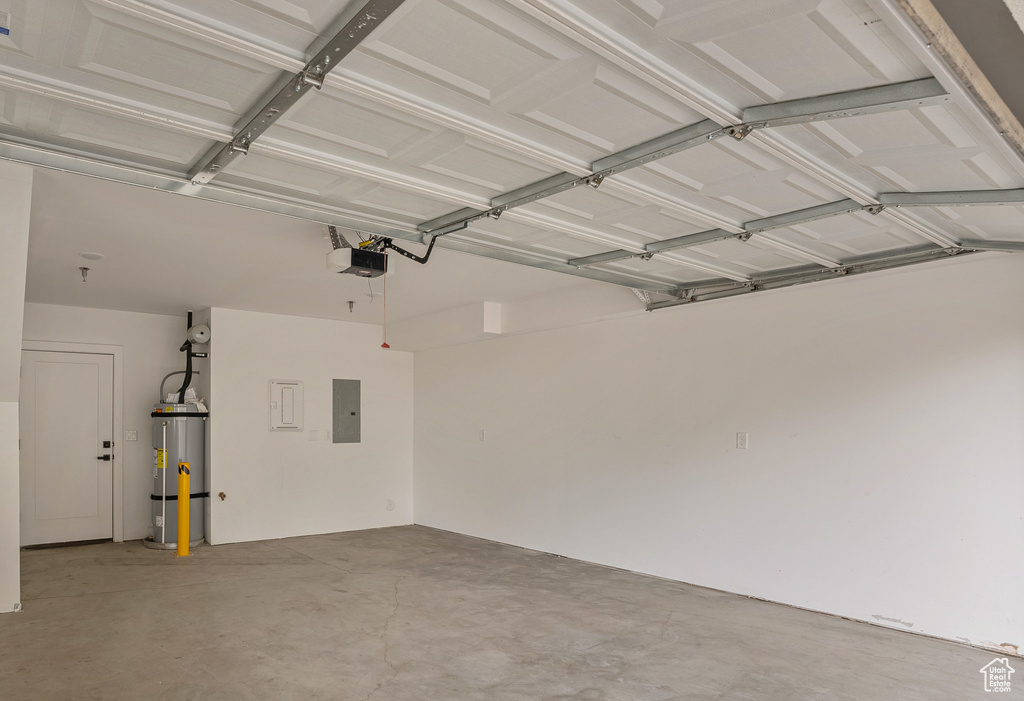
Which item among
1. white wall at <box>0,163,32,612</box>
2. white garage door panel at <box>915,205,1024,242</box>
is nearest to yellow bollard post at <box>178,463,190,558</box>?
white wall at <box>0,163,32,612</box>

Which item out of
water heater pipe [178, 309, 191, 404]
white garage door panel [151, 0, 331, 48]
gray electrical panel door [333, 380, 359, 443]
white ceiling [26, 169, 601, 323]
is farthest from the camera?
gray electrical panel door [333, 380, 359, 443]

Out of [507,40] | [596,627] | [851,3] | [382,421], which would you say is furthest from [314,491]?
[851,3]

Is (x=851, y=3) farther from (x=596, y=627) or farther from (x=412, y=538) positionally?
(x=412, y=538)

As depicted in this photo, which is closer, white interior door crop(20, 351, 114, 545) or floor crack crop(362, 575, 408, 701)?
floor crack crop(362, 575, 408, 701)

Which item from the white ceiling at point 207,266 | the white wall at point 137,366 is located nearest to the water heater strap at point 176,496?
the white wall at point 137,366

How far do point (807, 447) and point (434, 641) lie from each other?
3.01 meters

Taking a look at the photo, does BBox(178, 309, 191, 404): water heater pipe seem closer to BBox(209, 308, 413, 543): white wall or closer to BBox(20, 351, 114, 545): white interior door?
BBox(209, 308, 413, 543): white wall

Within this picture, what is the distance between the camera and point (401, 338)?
28.7ft

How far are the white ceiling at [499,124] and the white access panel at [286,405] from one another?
3542 mm

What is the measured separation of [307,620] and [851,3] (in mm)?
4629

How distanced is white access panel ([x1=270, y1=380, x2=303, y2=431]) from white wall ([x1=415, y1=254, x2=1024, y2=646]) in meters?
2.71

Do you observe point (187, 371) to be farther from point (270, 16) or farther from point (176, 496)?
point (270, 16)

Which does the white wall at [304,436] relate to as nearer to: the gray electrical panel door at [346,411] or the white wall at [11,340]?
the gray electrical panel door at [346,411]

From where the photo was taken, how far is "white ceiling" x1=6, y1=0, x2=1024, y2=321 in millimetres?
1983
